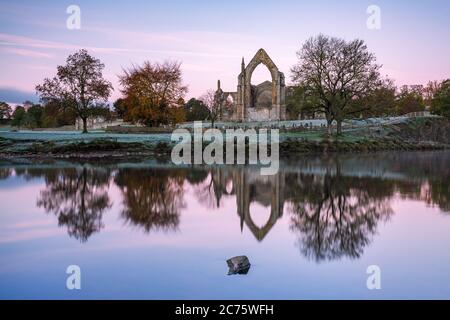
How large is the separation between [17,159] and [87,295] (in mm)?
35125

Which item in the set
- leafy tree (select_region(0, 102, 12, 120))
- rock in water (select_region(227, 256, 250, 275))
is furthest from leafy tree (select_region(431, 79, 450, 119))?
leafy tree (select_region(0, 102, 12, 120))

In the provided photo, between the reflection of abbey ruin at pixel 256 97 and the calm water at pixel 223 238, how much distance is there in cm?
6405

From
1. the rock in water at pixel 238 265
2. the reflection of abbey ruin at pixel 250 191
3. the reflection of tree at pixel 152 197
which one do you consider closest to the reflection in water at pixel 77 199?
the reflection of tree at pixel 152 197

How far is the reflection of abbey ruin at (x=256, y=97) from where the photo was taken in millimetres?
86562

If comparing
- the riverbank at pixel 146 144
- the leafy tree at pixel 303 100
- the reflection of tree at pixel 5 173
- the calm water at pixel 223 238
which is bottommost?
the calm water at pixel 223 238

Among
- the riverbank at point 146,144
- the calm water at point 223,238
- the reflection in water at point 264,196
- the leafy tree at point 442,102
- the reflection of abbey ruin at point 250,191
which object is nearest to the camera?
the calm water at point 223,238

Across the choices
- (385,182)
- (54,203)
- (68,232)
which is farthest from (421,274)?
(385,182)

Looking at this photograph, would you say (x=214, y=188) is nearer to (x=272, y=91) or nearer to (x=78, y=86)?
(x=78, y=86)

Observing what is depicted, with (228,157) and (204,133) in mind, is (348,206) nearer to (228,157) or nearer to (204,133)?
(228,157)

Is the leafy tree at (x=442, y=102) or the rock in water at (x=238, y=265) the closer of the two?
the rock in water at (x=238, y=265)

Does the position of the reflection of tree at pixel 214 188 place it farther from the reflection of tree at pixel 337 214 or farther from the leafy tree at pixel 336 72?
the leafy tree at pixel 336 72

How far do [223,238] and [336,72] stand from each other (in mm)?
44743

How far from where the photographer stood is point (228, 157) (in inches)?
1613

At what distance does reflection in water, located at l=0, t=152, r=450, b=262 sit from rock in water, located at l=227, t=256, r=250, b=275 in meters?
1.62
